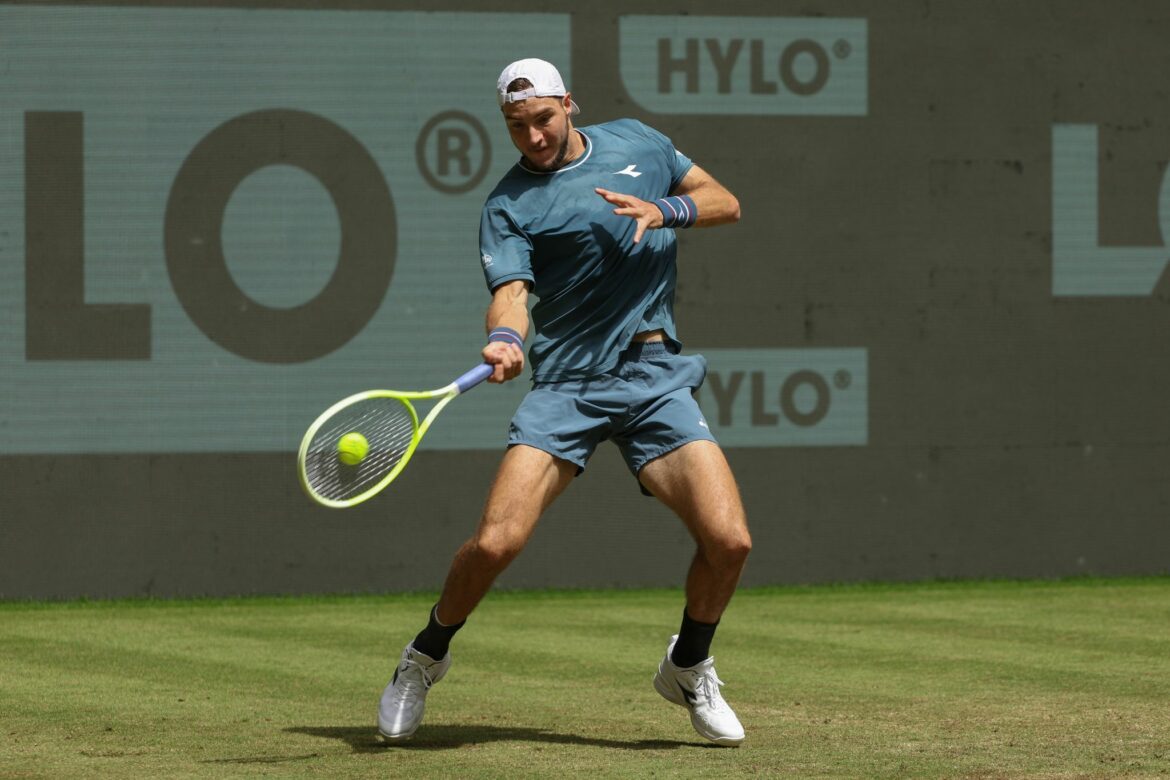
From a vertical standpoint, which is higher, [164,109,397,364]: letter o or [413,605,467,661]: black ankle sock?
[164,109,397,364]: letter o

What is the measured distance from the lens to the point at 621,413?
18.6 ft

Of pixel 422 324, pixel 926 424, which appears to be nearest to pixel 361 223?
pixel 422 324

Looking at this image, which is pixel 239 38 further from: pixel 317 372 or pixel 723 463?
pixel 723 463

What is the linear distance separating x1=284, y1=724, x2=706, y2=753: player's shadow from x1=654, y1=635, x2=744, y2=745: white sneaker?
9 cm

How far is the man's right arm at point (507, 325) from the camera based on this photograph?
514 cm

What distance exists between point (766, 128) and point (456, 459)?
9.08 feet

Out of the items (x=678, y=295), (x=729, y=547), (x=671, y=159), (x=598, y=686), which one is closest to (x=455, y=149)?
(x=678, y=295)

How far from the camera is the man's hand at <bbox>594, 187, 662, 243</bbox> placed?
5391mm

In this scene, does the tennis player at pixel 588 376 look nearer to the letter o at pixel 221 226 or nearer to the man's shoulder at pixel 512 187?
the man's shoulder at pixel 512 187

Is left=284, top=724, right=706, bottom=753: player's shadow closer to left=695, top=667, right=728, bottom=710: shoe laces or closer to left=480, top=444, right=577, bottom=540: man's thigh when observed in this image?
left=695, top=667, right=728, bottom=710: shoe laces

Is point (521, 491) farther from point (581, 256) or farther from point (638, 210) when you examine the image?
point (638, 210)

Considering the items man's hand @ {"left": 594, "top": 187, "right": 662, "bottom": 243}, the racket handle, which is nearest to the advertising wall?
man's hand @ {"left": 594, "top": 187, "right": 662, "bottom": 243}

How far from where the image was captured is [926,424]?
37.8 ft

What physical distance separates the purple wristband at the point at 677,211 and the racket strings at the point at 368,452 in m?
0.98
